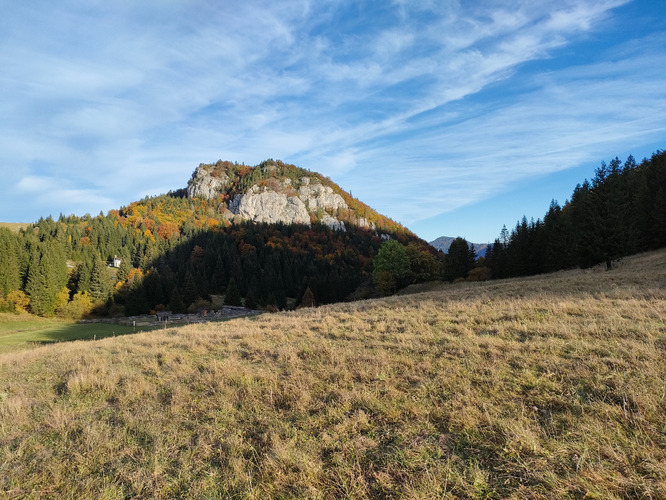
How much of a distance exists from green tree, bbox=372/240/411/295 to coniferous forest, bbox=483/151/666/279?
17.8m

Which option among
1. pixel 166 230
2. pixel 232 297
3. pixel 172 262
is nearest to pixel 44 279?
pixel 232 297

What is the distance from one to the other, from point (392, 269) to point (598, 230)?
35.3m

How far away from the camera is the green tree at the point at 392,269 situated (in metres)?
61.2

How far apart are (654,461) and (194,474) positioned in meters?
6.16

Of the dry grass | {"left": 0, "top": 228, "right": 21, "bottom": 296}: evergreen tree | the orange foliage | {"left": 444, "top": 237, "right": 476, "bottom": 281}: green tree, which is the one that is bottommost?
the dry grass

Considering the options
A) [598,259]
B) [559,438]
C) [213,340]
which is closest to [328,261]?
[598,259]

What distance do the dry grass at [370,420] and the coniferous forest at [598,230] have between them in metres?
25.9

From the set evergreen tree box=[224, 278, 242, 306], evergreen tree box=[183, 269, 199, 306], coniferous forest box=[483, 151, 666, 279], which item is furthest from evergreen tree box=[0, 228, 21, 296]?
coniferous forest box=[483, 151, 666, 279]

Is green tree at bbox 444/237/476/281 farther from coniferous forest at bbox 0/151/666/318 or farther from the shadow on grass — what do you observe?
the shadow on grass

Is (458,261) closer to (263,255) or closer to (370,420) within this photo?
(370,420)

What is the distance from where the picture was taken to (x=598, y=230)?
30219mm

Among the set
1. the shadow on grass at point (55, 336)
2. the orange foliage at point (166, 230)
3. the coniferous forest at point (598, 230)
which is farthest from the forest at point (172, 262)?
the shadow on grass at point (55, 336)

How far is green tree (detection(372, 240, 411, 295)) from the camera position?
61219mm

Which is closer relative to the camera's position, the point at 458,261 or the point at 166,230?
the point at 458,261
